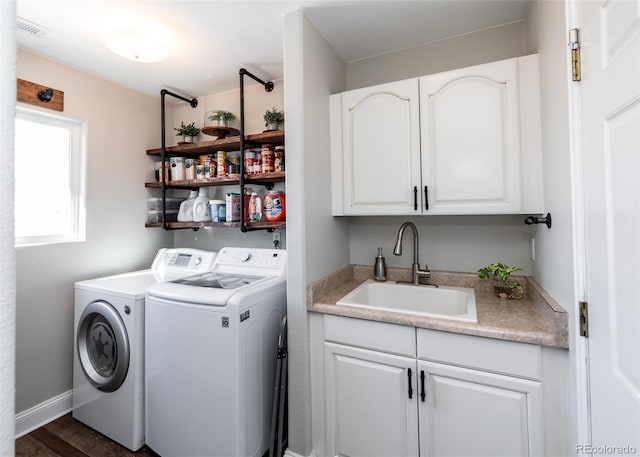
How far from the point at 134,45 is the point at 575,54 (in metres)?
1.92

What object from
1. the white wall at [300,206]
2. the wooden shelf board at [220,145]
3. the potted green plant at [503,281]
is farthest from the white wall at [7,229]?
the potted green plant at [503,281]

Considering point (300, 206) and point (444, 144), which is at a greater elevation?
point (444, 144)

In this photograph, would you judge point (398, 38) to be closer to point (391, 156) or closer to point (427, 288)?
point (391, 156)

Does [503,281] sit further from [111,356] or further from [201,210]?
[111,356]

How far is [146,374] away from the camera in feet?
5.38

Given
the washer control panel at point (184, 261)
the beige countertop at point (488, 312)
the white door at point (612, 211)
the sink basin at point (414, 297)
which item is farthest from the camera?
the washer control panel at point (184, 261)

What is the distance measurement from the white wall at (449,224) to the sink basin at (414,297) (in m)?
0.19

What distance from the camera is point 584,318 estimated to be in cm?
93

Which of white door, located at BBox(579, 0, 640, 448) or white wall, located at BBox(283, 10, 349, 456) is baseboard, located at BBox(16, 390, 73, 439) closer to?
white wall, located at BBox(283, 10, 349, 456)

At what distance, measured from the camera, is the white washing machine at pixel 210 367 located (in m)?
1.41

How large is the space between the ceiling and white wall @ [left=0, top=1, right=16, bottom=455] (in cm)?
144

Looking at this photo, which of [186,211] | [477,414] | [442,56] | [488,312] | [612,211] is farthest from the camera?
[186,211]

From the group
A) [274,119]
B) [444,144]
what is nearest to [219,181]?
[274,119]

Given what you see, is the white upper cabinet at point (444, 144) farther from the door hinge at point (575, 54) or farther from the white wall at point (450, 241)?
the door hinge at point (575, 54)
